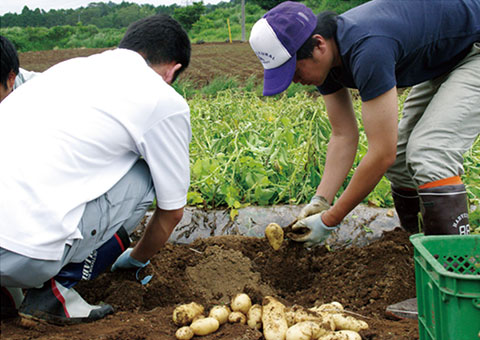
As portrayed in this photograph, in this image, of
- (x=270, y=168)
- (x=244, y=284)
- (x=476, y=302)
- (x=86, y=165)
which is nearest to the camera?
(x=476, y=302)

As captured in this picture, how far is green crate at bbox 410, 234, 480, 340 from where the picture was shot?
1.17 metres

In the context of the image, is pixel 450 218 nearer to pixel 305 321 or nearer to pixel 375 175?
pixel 375 175

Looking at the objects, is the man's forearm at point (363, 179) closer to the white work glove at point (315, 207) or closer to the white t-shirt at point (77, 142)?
the white work glove at point (315, 207)

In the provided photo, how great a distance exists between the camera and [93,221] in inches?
67.6

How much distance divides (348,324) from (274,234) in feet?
2.27

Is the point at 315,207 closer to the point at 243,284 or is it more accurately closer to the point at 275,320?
the point at 243,284

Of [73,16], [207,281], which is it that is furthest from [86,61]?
[73,16]

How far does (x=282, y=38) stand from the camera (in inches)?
73.4

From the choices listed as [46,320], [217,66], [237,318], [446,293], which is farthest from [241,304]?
[217,66]

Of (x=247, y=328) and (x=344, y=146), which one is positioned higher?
(x=344, y=146)

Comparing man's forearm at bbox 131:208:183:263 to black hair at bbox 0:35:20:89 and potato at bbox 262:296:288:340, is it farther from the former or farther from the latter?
black hair at bbox 0:35:20:89

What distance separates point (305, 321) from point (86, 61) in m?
1.23

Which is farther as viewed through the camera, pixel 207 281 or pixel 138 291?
pixel 207 281

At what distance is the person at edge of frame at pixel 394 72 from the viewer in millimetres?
1814
